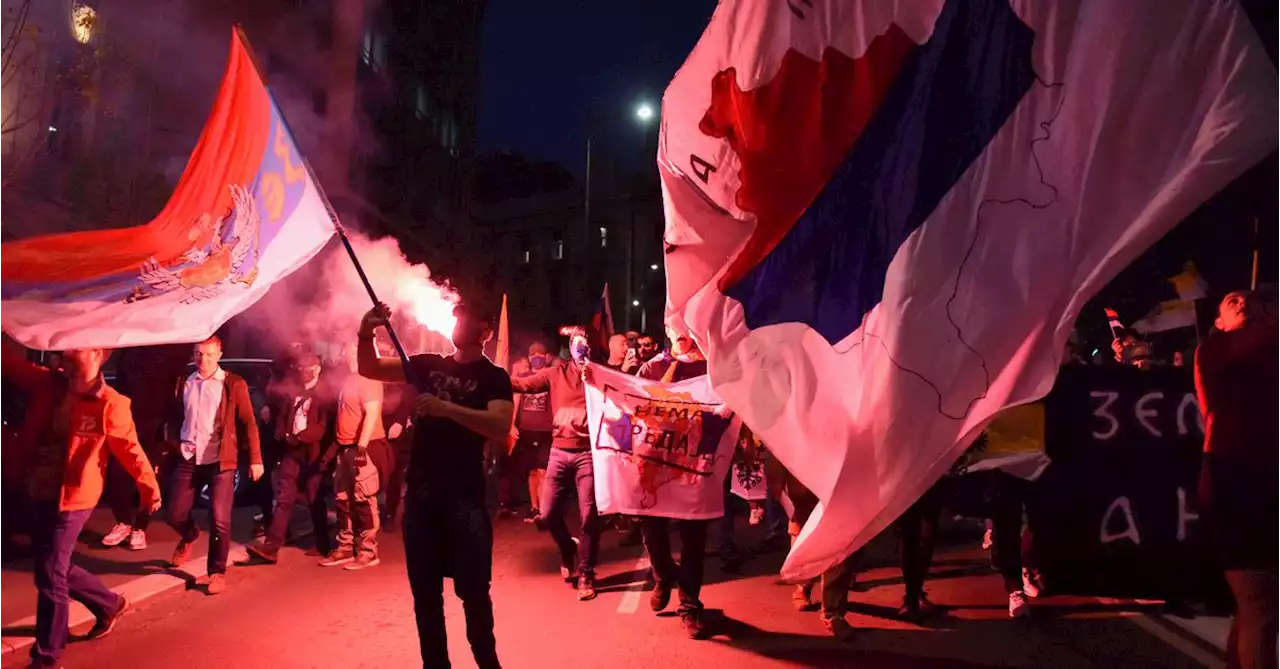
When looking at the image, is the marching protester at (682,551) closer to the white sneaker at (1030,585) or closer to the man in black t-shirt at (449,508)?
the man in black t-shirt at (449,508)

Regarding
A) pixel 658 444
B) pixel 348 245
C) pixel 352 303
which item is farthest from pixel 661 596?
pixel 352 303

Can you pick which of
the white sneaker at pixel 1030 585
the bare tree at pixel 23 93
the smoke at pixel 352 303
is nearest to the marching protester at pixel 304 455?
the smoke at pixel 352 303

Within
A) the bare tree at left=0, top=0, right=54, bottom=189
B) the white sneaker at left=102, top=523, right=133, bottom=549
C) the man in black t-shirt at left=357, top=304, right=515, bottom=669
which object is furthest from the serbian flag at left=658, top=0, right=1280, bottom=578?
the bare tree at left=0, top=0, right=54, bottom=189

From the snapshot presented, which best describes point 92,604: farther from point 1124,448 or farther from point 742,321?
point 1124,448

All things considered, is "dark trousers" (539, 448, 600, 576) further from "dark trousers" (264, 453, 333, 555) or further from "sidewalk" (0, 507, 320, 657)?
"sidewalk" (0, 507, 320, 657)

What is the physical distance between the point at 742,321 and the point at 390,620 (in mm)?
4569

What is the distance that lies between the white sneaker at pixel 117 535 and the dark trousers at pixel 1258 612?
9.41m

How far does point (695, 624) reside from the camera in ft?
19.0

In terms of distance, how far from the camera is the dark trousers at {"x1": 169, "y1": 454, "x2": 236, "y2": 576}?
7.08 metres

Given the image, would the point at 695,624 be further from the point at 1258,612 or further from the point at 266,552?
the point at 266,552

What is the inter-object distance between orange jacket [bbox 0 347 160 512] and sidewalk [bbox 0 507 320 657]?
51.2 inches

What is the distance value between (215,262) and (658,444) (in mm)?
3425

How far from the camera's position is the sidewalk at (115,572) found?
19.6 ft

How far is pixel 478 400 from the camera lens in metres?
4.24
